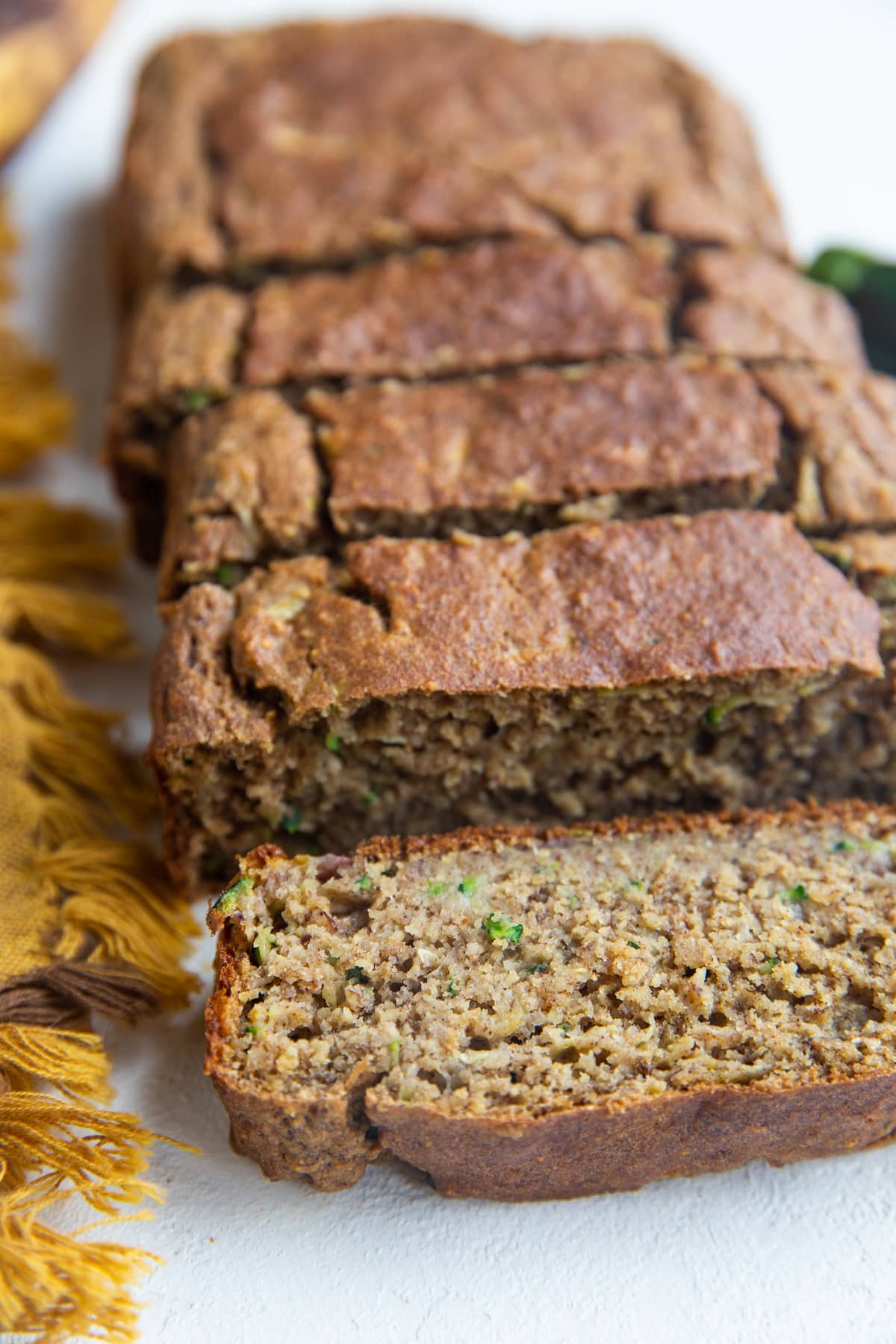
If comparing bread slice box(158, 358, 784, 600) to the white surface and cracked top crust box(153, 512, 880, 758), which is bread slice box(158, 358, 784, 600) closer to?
cracked top crust box(153, 512, 880, 758)

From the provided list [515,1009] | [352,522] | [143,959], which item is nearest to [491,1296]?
[515,1009]

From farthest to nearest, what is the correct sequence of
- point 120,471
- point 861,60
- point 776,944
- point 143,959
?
point 861,60 → point 120,471 → point 143,959 → point 776,944

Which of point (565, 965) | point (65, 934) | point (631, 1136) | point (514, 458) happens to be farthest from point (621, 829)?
point (65, 934)

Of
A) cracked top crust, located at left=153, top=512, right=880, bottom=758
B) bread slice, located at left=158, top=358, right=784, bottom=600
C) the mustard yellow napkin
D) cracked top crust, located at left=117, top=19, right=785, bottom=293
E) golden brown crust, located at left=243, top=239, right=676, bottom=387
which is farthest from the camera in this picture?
cracked top crust, located at left=117, top=19, right=785, bottom=293

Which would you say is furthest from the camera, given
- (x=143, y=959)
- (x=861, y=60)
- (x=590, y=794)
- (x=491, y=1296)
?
(x=861, y=60)

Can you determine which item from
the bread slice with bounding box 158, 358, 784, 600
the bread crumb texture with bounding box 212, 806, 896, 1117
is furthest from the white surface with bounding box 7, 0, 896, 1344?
the bread slice with bounding box 158, 358, 784, 600

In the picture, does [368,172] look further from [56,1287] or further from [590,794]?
[56,1287]

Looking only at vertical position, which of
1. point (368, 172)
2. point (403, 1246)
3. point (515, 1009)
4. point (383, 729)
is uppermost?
point (368, 172)

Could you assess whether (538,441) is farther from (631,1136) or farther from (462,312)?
(631,1136)

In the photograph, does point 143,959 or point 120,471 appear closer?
point 143,959
